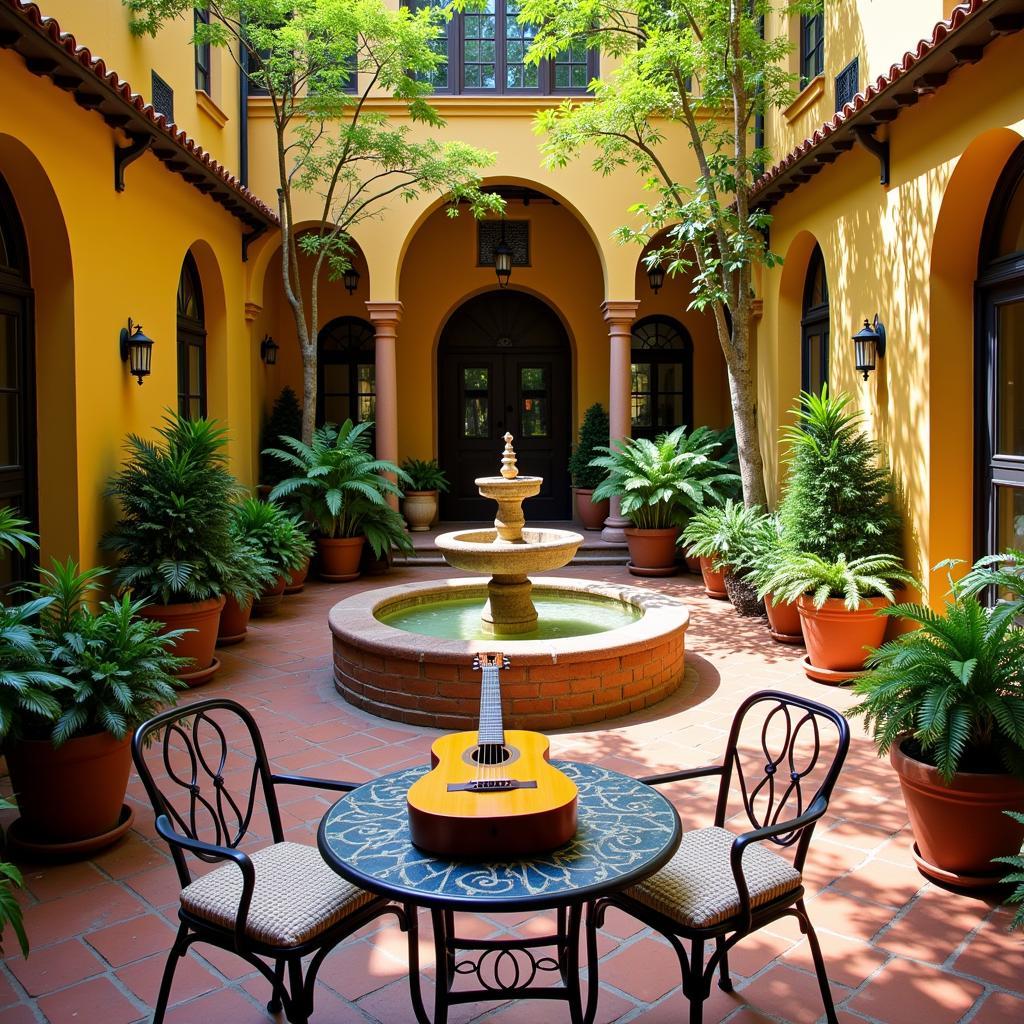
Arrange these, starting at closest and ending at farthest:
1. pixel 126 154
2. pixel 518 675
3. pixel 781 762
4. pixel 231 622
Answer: pixel 781 762 → pixel 518 675 → pixel 126 154 → pixel 231 622

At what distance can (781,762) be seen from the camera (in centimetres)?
403

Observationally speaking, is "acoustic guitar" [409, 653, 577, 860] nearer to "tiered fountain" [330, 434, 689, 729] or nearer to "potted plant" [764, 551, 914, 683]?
"tiered fountain" [330, 434, 689, 729]

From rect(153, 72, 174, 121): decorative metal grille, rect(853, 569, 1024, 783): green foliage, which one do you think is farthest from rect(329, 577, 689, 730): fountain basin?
rect(153, 72, 174, 121): decorative metal grille

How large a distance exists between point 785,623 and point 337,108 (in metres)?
7.10

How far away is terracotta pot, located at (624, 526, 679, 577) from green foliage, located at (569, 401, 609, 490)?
2289 mm

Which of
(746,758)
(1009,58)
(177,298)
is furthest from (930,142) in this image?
(177,298)

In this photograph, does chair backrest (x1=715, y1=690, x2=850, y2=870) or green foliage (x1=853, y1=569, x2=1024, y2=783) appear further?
green foliage (x1=853, y1=569, x2=1024, y2=783)

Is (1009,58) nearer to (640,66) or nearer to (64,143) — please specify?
(640,66)

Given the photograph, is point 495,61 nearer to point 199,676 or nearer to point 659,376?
point 659,376

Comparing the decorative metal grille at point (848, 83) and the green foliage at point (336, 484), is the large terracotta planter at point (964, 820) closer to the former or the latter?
the decorative metal grille at point (848, 83)

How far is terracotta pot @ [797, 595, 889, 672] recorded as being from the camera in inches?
249

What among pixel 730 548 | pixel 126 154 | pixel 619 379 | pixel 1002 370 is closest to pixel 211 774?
pixel 1002 370

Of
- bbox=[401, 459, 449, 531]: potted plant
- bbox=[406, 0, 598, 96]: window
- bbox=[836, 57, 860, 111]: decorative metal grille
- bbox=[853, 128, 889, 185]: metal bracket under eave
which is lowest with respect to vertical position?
bbox=[401, 459, 449, 531]: potted plant

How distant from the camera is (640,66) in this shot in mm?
8633
